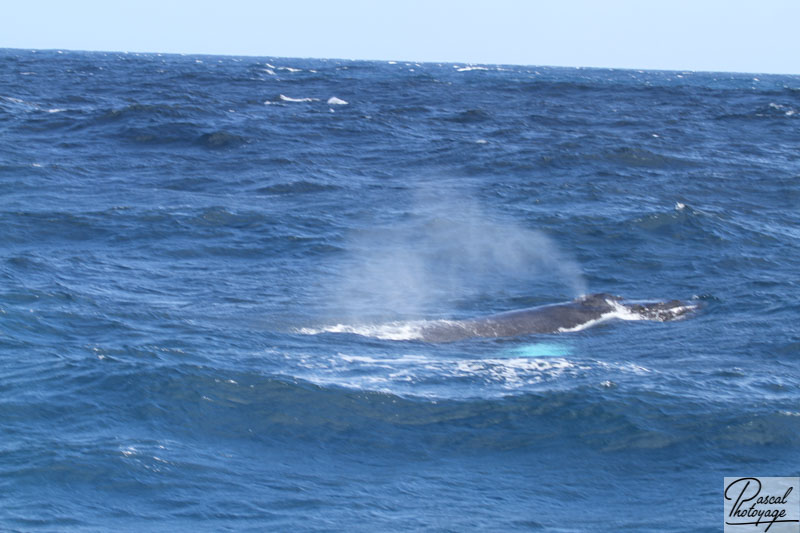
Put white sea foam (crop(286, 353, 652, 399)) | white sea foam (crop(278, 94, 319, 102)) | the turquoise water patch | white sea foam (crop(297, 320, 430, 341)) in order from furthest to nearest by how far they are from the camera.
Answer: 1. white sea foam (crop(278, 94, 319, 102))
2. white sea foam (crop(297, 320, 430, 341))
3. the turquoise water patch
4. white sea foam (crop(286, 353, 652, 399))

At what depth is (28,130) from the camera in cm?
3678

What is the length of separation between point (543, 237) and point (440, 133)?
745 inches

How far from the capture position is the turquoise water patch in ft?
44.4

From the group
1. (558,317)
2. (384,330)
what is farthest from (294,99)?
(384,330)

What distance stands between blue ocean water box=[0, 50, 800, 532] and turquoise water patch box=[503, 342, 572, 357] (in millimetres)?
60

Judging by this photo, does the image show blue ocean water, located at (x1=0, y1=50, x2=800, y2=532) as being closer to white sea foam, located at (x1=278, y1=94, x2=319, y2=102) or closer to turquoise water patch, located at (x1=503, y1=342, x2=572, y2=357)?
turquoise water patch, located at (x1=503, y1=342, x2=572, y2=357)

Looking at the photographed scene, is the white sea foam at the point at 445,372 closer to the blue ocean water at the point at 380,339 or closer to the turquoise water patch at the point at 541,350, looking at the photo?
the blue ocean water at the point at 380,339

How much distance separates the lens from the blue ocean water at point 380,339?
8.89 meters

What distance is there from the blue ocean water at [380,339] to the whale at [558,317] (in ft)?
1.28

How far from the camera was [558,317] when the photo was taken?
15484 millimetres

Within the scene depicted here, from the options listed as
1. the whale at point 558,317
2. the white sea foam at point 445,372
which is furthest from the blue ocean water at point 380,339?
the whale at point 558,317

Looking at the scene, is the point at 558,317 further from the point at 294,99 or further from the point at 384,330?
the point at 294,99

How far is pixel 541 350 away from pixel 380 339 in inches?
96.7

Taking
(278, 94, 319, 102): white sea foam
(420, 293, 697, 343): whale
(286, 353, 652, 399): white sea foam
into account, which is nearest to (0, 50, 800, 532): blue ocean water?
(286, 353, 652, 399): white sea foam
